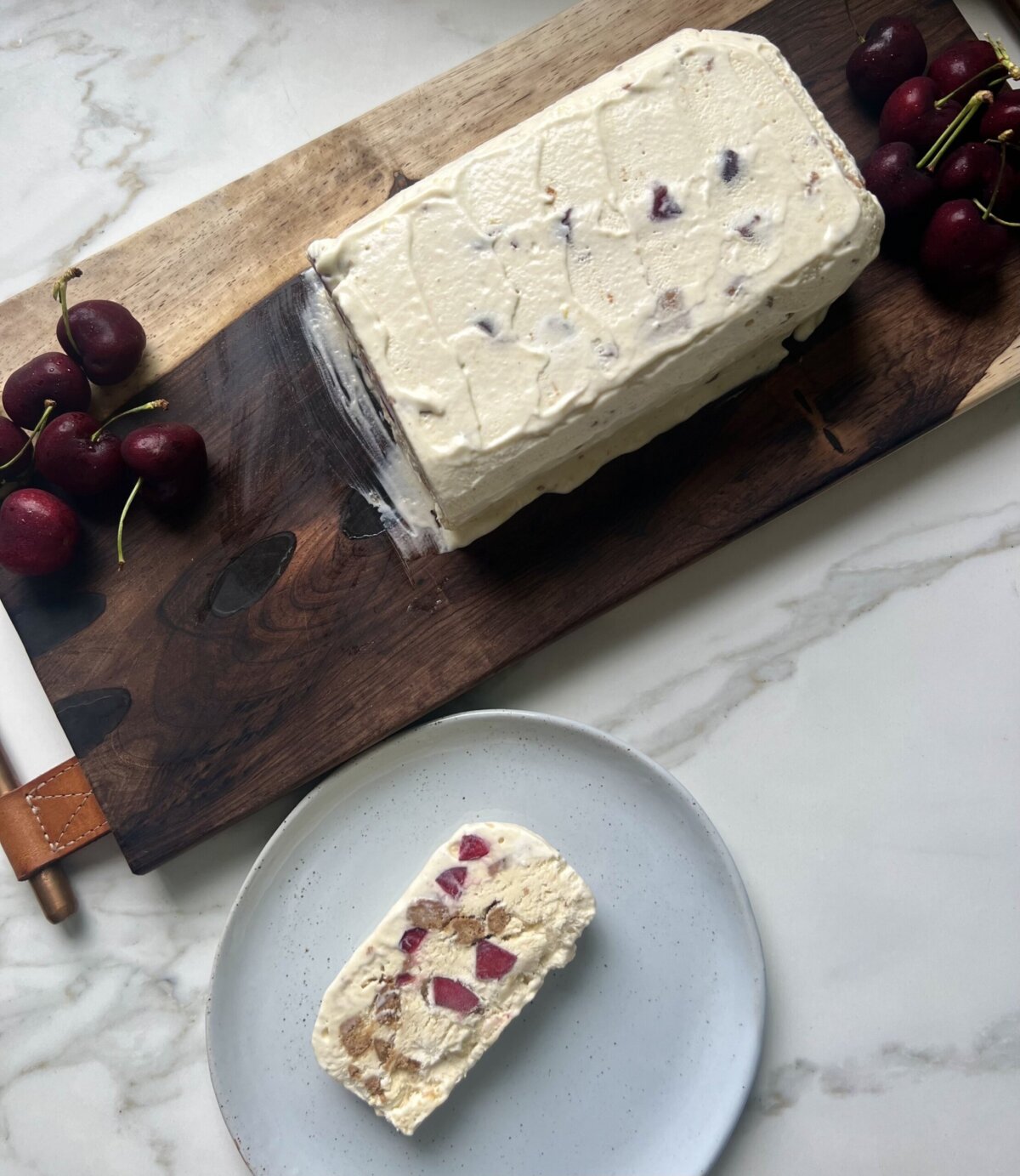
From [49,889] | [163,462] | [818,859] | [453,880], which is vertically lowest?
[818,859]

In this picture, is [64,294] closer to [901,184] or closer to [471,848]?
[471,848]

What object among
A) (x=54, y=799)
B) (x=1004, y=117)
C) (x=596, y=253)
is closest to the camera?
(x=596, y=253)

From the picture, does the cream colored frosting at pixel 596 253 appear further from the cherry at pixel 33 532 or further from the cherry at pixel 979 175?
the cherry at pixel 33 532

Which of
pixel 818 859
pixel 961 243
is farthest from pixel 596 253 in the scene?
pixel 818 859

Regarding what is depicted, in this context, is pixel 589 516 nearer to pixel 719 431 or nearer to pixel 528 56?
pixel 719 431

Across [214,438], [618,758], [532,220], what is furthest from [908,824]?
[214,438]

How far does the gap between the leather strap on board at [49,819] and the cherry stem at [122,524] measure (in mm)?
427

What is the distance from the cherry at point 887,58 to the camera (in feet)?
6.22

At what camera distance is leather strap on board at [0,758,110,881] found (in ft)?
6.31

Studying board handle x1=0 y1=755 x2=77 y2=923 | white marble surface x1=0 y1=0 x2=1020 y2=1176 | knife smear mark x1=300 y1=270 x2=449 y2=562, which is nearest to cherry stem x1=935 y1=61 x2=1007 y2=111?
white marble surface x1=0 y1=0 x2=1020 y2=1176

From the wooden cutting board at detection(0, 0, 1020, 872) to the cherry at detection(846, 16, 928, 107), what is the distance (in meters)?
0.06

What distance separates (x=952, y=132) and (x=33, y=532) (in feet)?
6.51

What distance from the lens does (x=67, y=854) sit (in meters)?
1.94

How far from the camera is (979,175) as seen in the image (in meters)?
1.83
